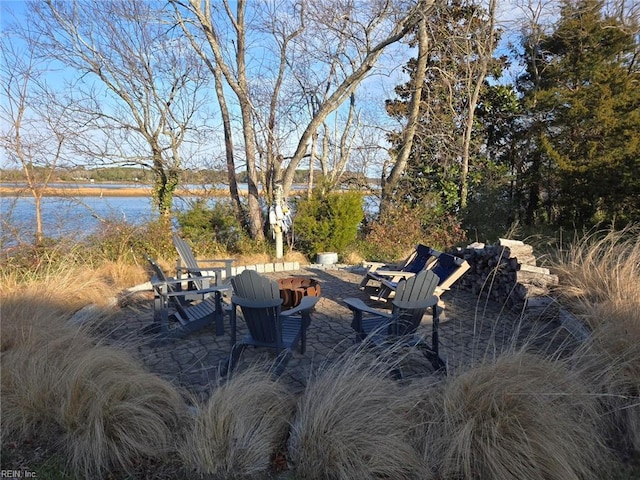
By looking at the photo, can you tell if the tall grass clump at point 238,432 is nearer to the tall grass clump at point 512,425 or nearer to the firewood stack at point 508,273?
the tall grass clump at point 512,425

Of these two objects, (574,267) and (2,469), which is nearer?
(2,469)

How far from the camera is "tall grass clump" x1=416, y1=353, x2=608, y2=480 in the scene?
223 cm

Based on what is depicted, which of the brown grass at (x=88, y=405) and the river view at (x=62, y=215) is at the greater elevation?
the river view at (x=62, y=215)

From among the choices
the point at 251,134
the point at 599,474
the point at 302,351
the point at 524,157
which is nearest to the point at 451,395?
the point at 599,474

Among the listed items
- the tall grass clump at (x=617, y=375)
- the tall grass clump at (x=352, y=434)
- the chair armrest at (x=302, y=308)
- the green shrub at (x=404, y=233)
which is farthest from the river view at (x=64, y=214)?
the tall grass clump at (x=617, y=375)

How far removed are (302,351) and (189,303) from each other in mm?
2266

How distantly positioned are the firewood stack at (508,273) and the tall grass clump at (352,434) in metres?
2.95

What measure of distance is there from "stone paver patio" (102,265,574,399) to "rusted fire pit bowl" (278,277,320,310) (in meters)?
0.28

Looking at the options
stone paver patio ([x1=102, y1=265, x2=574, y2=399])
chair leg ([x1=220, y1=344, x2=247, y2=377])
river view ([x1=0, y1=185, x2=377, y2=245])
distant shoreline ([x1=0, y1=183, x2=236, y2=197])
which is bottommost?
stone paver patio ([x1=102, y1=265, x2=574, y2=399])

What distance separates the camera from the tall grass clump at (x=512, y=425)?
2.23 metres

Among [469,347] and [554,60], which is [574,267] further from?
[554,60]

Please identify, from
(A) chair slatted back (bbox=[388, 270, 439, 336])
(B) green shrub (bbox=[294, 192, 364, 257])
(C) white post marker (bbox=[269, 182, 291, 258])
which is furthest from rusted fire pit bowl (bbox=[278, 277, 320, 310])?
(B) green shrub (bbox=[294, 192, 364, 257])

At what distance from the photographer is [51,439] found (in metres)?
2.55

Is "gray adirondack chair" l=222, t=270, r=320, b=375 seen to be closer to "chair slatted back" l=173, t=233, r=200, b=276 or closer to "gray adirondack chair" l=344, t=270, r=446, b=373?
"gray adirondack chair" l=344, t=270, r=446, b=373
